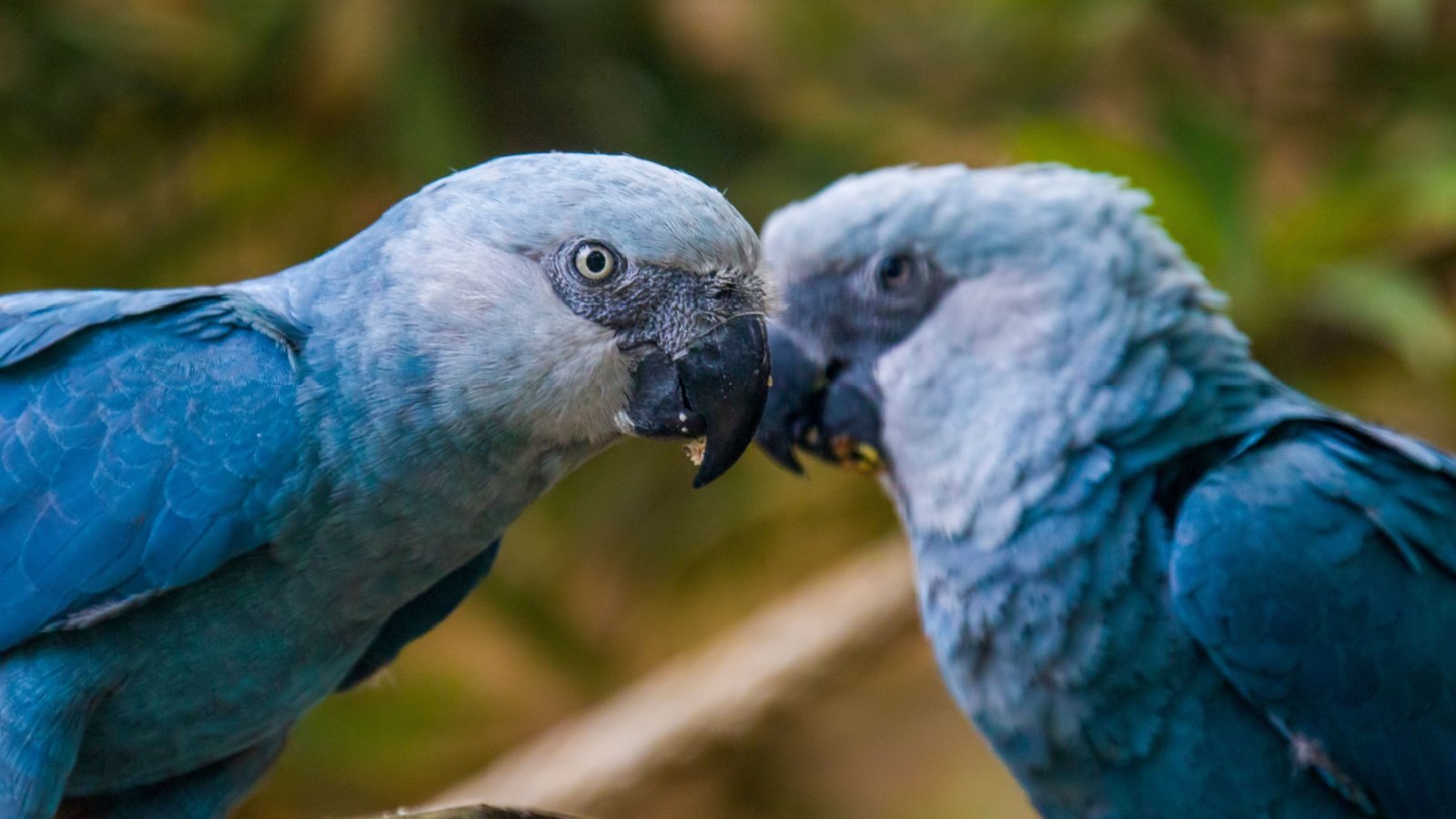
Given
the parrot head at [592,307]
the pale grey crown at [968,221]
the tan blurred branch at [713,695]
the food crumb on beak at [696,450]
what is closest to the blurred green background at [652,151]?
the tan blurred branch at [713,695]

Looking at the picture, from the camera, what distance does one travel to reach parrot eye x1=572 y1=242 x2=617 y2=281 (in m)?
1.30

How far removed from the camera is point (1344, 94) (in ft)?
11.7

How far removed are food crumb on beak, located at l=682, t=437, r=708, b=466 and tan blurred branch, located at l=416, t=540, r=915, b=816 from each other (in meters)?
1.44

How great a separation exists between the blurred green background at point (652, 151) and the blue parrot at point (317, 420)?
5.21 ft

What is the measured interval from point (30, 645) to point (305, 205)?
7.44 ft

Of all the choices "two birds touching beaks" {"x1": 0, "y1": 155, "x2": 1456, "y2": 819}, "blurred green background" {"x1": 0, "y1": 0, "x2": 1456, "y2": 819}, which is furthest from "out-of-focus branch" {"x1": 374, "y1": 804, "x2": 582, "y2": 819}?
"blurred green background" {"x1": 0, "y1": 0, "x2": 1456, "y2": 819}

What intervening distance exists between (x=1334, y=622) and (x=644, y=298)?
0.90m

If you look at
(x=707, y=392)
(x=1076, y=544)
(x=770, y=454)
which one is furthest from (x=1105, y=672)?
(x=707, y=392)

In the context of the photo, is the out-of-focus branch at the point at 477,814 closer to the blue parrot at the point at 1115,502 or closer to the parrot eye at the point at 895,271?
the blue parrot at the point at 1115,502

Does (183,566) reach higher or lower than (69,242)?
lower

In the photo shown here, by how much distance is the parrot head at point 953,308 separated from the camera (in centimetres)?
174

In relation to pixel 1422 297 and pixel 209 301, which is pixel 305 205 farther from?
pixel 1422 297

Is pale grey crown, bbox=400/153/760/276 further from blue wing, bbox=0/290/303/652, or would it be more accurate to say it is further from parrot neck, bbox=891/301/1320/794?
parrot neck, bbox=891/301/1320/794

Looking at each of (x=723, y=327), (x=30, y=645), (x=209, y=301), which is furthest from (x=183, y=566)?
(x=723, y=327)
